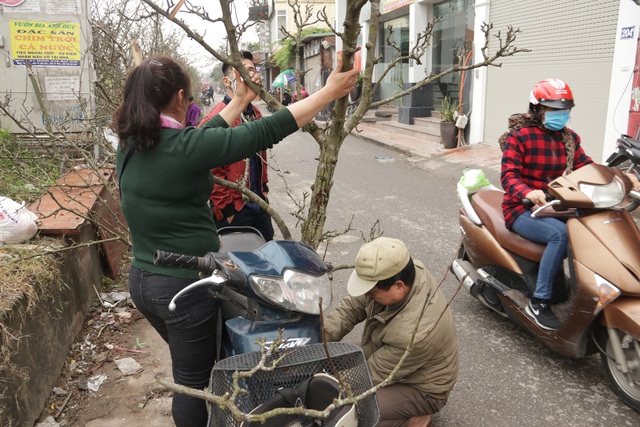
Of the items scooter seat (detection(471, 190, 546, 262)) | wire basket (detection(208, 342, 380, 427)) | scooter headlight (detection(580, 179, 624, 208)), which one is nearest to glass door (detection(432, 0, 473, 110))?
scooter seat (detection(471, 190, 546, 262))

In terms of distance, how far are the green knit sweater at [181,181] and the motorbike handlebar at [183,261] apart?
24 cm

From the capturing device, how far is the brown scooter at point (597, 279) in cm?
275

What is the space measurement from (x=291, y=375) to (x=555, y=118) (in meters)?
2.54

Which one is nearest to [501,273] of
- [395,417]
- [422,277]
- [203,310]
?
[422,277]

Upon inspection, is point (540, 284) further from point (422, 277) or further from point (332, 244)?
point (332, 244)

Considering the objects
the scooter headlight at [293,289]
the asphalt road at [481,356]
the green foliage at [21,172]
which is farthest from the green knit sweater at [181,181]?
the green foliage at [21,172]

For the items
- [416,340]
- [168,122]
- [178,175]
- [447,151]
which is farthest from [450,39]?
[178,175]

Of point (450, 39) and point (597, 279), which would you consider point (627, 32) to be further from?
point (450, 39)

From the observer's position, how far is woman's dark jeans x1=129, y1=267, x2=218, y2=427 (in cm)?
203

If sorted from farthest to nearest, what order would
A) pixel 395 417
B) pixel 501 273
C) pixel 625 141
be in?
pixel 625 141 → pixel 501 273 → pixel 395 417

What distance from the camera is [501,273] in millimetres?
3648

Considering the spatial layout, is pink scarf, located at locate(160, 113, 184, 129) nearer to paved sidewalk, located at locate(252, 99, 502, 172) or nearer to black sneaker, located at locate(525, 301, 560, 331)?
black sneaker, located at locate(525, 301, 560, 331)

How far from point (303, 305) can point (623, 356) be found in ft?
6.46

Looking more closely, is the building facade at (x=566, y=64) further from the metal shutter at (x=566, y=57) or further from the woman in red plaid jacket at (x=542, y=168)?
the woman in red plaid jacket at (x=542, y=168)
